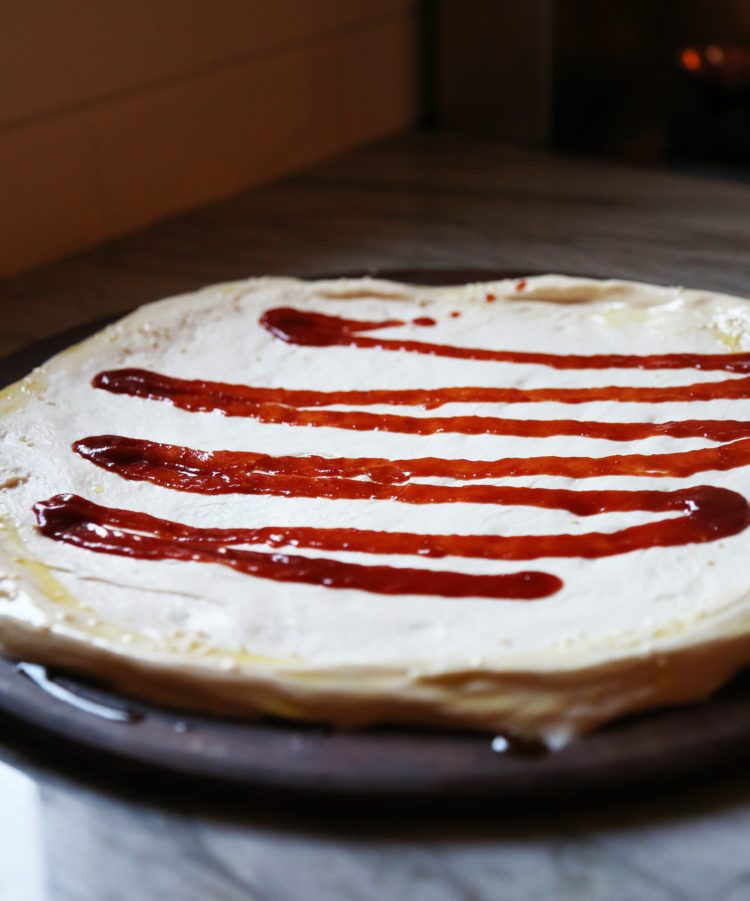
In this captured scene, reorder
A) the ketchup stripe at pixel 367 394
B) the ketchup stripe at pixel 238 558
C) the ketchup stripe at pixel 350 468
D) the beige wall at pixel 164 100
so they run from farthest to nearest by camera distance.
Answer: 1. the beige wall at pixel 164 100
2. the ketchup stripe at pixel 367 394
3. the ketchup stripe at pixel 350 468
4. the ketchup stripe at pixel 238 558

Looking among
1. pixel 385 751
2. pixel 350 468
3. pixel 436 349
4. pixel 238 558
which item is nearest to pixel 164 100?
pixel 436 349

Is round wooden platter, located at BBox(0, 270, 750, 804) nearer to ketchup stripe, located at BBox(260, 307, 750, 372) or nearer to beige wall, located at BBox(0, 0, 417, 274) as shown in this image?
ketchup stripe, located at BBox(260, 307, 750, 372)

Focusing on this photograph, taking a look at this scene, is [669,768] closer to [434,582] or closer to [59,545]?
[434,582]

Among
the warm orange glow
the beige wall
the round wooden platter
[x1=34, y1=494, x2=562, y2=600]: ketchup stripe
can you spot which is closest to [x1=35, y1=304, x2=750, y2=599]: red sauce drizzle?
[x1=34, y1=494, x2=562, y2=600]: ketchup stripe

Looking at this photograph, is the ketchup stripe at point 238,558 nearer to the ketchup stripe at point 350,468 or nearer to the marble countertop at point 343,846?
the ketchup stripe at point 350,468

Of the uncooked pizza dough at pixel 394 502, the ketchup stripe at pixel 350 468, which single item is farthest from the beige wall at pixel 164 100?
the ketchup stripe at pixel 350 468

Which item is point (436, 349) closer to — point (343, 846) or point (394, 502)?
point (394, 502)

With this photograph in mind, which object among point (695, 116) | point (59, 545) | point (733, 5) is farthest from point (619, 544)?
point (733, 5)
